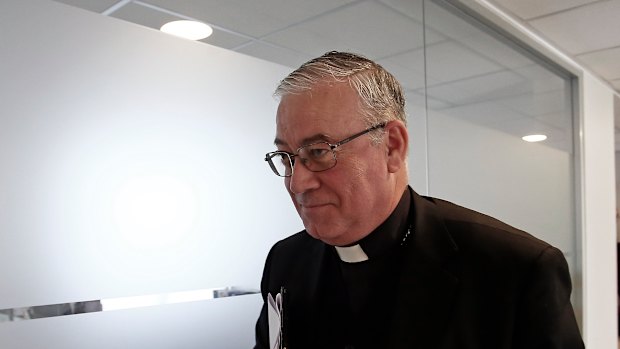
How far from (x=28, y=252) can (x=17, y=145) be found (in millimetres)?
246

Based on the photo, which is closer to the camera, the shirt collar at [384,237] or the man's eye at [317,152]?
the man's eye at [317,152]

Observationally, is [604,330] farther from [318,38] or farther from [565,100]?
[318,38]

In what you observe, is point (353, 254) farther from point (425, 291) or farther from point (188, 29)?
point (188, 29)

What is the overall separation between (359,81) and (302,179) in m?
0.23

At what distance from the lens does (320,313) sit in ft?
4.25

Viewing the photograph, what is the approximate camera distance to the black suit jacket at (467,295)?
1046mm

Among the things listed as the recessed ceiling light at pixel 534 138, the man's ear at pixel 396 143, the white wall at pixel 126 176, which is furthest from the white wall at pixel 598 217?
the man's ear at pixel 396 143

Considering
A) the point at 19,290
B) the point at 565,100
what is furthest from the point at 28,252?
the point at 565,100

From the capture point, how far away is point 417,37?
2.62 metres

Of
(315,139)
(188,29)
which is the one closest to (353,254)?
(315,139)

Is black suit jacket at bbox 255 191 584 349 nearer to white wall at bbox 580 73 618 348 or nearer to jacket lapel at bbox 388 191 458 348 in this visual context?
jacket lapel at bbox 388 191 458 348

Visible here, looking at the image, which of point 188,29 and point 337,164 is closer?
point 337,164

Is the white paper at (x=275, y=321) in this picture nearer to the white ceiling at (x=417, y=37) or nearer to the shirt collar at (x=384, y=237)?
the shirt collar at (x=384, y=237)

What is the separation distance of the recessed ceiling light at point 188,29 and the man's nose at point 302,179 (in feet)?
2.30
